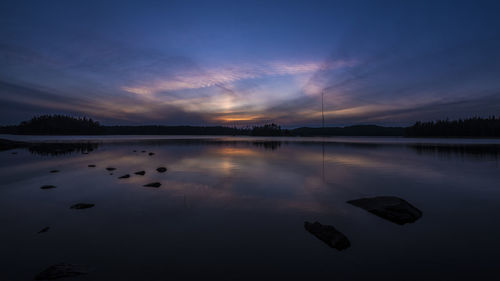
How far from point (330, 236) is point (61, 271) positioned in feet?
29.1

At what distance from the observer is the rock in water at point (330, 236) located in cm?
732

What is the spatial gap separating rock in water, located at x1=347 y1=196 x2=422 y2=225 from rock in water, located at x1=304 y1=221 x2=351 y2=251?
3680 millimetres

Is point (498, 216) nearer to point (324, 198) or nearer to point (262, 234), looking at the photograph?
point (324, 198)

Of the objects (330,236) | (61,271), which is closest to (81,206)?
(61,271)

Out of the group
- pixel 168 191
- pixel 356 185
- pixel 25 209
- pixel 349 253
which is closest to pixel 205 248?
pixel 349 253

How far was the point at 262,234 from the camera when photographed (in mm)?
8398

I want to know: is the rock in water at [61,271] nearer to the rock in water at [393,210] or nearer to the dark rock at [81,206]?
the dark rock at [81,206]

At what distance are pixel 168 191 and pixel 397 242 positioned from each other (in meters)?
13.8

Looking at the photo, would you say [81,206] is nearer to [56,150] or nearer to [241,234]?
[241,234]

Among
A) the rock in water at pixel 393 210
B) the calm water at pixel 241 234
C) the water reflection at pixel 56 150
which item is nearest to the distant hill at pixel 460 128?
the calm water at pixel 241 234

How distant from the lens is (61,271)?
5797mm

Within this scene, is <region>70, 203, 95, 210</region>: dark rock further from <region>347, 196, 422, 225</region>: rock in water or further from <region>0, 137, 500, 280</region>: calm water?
<region>347, 196, 422, 225</region>: rock in water

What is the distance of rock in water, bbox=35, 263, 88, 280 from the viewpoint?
5.65 metres

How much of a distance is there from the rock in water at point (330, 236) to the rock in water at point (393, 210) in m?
3.68
